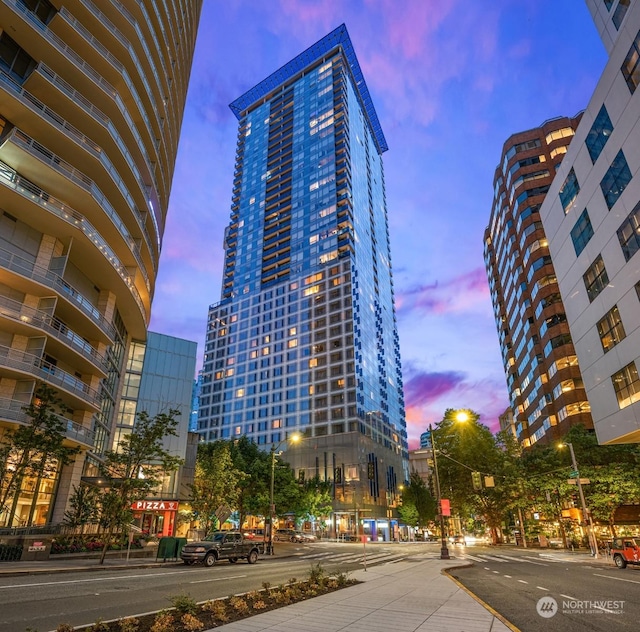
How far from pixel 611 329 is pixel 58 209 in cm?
3798

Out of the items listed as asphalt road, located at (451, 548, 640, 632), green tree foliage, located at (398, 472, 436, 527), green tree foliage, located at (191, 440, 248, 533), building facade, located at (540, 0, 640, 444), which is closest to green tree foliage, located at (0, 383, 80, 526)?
green tree foliage, located at (191, 440, 248, 533)

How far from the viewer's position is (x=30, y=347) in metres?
27.2

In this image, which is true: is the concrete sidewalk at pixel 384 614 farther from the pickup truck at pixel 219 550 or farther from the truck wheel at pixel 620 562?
the truck wheel at pixel 620 562

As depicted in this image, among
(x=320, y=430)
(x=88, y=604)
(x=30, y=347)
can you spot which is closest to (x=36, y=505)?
(x=30, y=347)

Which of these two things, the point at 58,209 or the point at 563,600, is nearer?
the point at 563,600

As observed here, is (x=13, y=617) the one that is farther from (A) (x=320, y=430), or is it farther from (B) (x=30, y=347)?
(A) (x=320, y=430)

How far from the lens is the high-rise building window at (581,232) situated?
3291cm

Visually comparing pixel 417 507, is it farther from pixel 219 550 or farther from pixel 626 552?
pixel 219 550

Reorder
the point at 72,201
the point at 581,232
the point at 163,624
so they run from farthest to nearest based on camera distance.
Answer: the point at 581,232 → the point at 72,201 → the point at 163,624

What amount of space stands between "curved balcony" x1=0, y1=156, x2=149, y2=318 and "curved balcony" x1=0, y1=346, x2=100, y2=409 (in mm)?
8562

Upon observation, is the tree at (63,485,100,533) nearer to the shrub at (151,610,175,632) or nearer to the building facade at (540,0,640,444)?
the shrub at (151,610,175,632)

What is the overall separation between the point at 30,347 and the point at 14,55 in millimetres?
19131

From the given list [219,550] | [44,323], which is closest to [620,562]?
[219,550]

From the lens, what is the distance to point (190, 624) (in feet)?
27.4
